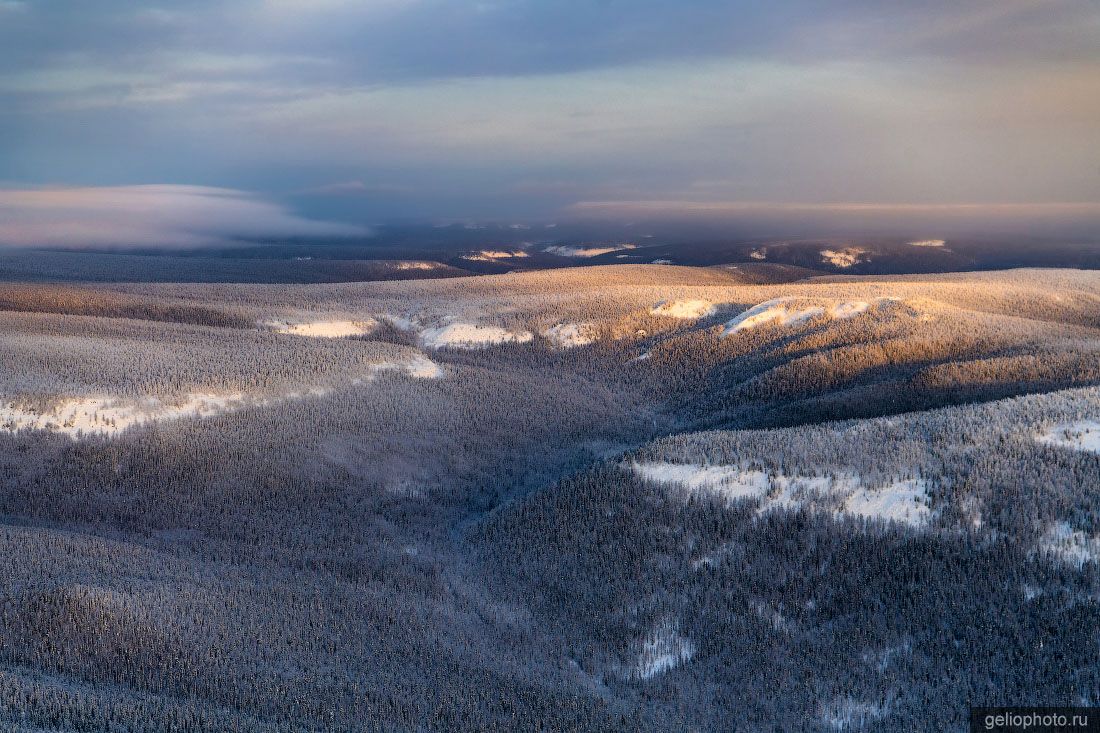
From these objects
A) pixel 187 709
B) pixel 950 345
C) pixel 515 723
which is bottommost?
pixel 515 723

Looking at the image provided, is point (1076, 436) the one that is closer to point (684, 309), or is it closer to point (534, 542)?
point (534, 542)

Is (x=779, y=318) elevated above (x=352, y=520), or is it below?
above

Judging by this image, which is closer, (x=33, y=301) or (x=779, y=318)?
(x=779, y=318)

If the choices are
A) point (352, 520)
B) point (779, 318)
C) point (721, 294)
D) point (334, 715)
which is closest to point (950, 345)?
point (779, 318)

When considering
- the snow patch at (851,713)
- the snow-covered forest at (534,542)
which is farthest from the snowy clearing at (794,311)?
the snow patch at (851,713)

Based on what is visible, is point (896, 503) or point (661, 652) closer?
point (661, 652)

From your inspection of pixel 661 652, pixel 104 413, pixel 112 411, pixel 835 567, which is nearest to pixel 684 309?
pixel 112 411

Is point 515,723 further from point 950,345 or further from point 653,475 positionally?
point 950,345

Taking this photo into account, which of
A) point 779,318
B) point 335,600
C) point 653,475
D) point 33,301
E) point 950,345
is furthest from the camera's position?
point 33,301
